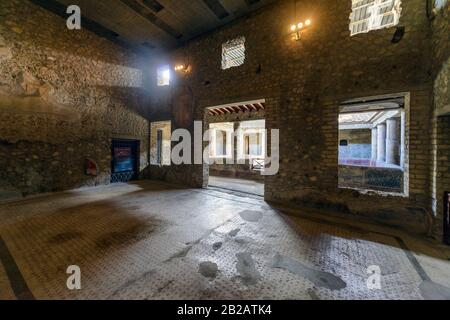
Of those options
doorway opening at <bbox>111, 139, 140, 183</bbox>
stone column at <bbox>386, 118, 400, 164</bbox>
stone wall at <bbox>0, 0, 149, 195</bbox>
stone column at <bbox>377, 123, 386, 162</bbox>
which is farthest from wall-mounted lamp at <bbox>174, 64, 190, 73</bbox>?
stone column at <bbox>377, 123, 386, 162</bbox>

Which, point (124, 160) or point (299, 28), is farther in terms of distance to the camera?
point (124, 160)

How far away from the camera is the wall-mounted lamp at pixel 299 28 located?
4.13 meters

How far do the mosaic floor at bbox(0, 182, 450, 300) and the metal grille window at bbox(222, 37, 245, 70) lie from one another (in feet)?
14.9

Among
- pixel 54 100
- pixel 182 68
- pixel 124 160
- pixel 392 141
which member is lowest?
pixel 124 160

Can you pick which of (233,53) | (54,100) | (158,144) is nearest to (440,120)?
(233,53)

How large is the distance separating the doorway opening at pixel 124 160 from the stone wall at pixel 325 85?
14.4ft

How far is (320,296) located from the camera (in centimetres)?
165

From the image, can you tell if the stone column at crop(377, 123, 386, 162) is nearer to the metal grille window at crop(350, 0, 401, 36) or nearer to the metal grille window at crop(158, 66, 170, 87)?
the metal grille window at crop(350, 0, 401, 36)

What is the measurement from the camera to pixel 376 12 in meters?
4.03

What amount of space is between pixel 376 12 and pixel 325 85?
→ 6.82 ft

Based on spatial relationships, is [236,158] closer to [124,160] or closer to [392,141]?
[124,160]

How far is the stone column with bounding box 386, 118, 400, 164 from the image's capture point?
9789mm
